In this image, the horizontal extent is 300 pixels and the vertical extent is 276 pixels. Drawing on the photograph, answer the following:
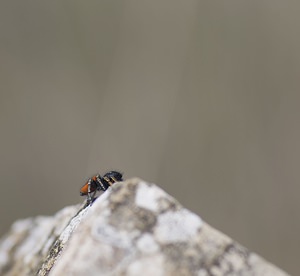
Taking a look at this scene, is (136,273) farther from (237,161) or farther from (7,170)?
(7,170)

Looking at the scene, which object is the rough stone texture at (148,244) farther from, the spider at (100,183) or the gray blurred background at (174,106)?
the gray blurred background at (174,106)

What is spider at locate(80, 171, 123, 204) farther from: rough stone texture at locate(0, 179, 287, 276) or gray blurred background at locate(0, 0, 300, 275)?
gray blurred background at locate(0, 0, 300, 275)

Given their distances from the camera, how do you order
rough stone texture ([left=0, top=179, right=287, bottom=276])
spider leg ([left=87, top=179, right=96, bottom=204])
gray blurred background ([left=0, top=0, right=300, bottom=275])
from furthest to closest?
gray blurred background ([left=0, top=0, right=300, bottom=275])
spider leg ([left=87, top=179, right=96, bottom=204])
rough stone texture ([left=0, top=179, right=287, bottom=276])

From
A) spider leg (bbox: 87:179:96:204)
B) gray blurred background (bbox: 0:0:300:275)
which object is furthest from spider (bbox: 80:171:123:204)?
gray blurred background (bbox: 0:0:300:275)

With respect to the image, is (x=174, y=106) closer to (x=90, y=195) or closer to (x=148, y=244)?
(x=90, y=195)

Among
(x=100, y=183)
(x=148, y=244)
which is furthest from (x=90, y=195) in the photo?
(x=148, y=244)
